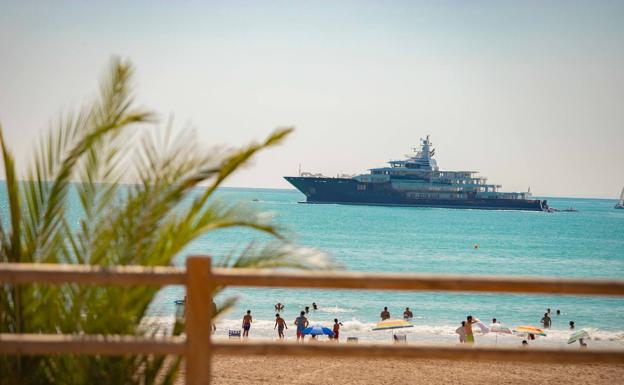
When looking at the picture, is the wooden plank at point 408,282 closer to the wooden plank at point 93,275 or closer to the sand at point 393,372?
the wooden plank at point 93,275

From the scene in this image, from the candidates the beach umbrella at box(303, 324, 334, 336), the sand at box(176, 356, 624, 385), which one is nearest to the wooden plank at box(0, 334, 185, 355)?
the sand at box(176, 356, 624, 385)

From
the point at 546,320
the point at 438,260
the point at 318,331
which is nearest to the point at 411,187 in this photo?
the point at 438,260

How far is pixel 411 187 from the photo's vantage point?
331 ft

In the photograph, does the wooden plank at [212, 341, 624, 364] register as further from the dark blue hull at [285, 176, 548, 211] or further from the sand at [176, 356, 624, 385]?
the dark blue hull at [285, 176, 548, 211]

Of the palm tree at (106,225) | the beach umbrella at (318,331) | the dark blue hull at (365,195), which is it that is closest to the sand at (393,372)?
the beach umbrella at (318,331)

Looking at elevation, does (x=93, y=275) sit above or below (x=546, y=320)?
above

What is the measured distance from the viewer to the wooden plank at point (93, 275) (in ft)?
7.98

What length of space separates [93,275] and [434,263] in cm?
4947

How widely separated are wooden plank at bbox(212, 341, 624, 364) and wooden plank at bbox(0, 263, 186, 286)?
0.30 metres

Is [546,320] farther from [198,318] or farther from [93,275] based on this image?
[93,275]

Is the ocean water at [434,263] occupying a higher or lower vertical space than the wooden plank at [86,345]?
lower

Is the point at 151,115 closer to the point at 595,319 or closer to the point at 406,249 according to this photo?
the point at 595,319

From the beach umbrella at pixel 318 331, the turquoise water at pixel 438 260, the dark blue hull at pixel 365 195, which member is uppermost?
the dark blue hull at pixel 365 195

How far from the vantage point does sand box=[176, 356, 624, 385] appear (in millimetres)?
8953
